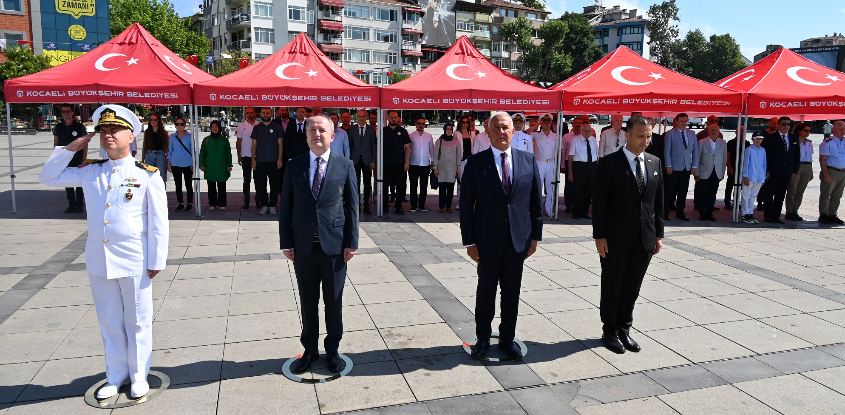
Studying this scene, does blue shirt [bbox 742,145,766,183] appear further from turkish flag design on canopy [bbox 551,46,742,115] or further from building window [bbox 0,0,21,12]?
building window [bbox 0,0,21,12]

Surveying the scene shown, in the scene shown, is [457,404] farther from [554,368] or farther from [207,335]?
[207,335]

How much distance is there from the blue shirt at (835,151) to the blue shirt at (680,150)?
7.12ft

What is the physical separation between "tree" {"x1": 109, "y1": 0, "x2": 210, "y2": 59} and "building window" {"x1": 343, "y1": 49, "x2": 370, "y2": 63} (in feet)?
57.3

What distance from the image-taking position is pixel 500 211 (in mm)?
4309

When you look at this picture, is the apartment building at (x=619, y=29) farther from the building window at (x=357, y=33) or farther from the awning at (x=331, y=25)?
the awning at (x=331, y=25)

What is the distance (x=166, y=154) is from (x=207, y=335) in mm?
6706

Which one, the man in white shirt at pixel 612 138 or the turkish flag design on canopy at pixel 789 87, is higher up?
the turkish flag design on canopy at pixel 789 87

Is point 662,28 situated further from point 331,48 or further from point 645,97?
point 645,97

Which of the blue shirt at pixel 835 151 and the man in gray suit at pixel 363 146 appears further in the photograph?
the man in gray suit at pixel 363 146

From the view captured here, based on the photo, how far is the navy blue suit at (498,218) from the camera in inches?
170

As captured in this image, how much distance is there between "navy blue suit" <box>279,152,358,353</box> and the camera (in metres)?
4.02

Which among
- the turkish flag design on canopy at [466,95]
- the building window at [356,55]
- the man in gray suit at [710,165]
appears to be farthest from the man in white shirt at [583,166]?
the building window at [356,55]

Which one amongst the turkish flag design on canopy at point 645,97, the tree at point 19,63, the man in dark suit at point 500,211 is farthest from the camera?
the tree at point 19,63

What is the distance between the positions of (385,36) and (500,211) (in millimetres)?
70338
